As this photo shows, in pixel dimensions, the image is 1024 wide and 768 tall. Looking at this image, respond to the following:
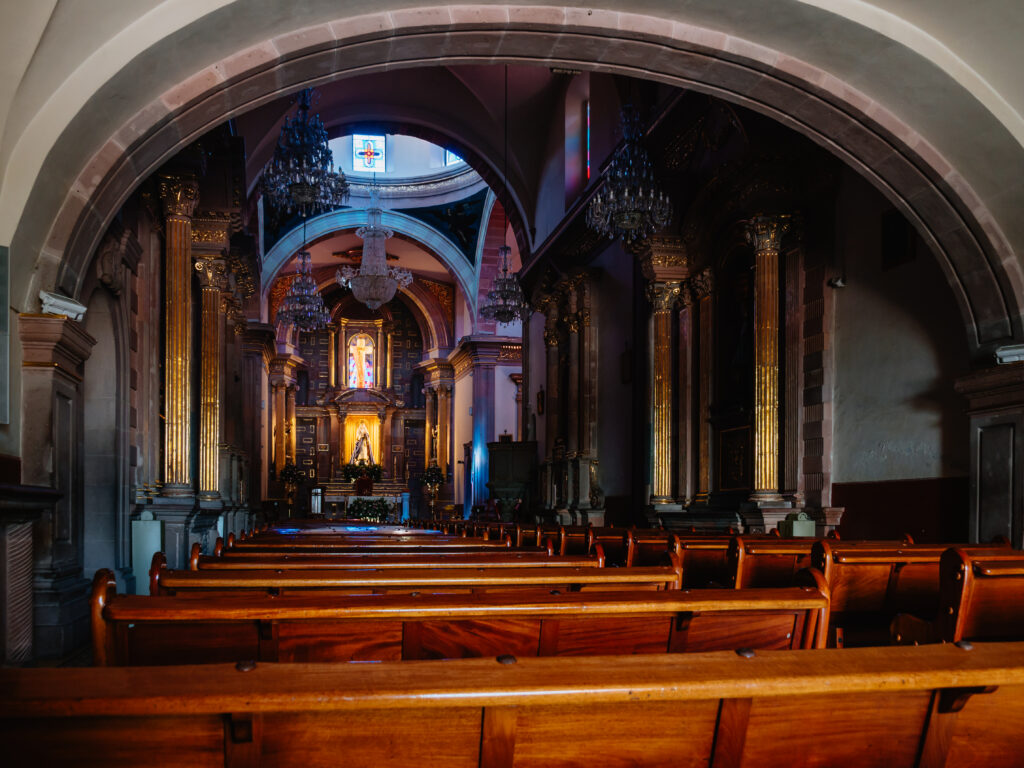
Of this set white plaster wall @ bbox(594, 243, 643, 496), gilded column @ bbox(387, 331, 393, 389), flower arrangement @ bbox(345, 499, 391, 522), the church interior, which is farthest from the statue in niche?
white plaster wall @ bbox(594, 243, 643, 496)

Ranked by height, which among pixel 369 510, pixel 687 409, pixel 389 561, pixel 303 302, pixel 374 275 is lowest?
pixel 369 510

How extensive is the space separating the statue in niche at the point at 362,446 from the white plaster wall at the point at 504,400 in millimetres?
5722

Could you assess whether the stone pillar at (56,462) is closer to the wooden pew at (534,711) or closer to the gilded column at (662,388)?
the wooden pew at (534,711)

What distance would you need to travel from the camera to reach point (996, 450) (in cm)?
561

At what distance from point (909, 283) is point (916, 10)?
7.81ft

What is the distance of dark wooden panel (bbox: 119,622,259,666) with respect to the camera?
196 cm

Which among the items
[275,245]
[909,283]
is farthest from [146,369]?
[275,245]

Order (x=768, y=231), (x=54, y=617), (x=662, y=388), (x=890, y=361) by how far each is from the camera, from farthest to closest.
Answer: (x=662, y=388)
(x=768, y=231)
(x=890, y=361)
(x=54, y=617)

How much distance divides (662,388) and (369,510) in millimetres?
15301

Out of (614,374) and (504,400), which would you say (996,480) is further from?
(504,400)

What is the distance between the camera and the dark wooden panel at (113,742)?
1.10 metres

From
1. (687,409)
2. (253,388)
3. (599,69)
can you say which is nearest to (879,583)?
(599,69)

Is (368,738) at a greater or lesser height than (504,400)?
lesser

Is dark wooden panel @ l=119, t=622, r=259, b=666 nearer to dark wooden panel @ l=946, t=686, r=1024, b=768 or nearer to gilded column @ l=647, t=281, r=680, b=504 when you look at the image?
dark wooden panel @ l=946, t=686, r=1024, b=768
